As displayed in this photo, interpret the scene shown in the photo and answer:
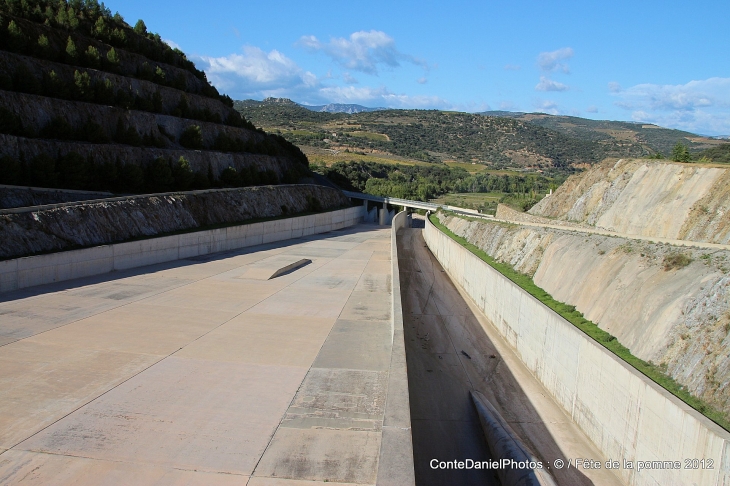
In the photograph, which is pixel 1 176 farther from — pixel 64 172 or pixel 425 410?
pixel 425 410

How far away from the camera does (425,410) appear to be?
55.3ft

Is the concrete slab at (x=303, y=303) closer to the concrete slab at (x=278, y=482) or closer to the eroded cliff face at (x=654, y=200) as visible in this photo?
the concrete slab at (x=278, y=482)

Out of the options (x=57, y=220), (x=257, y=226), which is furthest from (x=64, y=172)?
(x=257, y=226)

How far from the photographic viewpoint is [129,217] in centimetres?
3069

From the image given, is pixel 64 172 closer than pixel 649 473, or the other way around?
pixel 649 473

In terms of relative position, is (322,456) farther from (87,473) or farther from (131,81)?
(131,81)

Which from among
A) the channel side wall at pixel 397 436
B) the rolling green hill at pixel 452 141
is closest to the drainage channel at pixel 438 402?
the channel side wall at pixel 397 436

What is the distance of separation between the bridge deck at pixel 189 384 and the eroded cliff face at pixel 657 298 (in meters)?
6.32

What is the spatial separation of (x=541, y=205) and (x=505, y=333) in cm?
2925

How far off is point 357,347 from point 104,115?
31.3 metres

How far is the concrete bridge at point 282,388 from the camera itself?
9.57m

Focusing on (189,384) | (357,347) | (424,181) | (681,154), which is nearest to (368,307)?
(357,347)

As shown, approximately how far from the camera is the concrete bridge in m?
9.57

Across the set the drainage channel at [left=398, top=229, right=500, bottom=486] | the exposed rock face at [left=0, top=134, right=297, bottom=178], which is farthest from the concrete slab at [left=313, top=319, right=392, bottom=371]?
the exposed rock face at [left=0, top=134, right=297, bottom=178]
